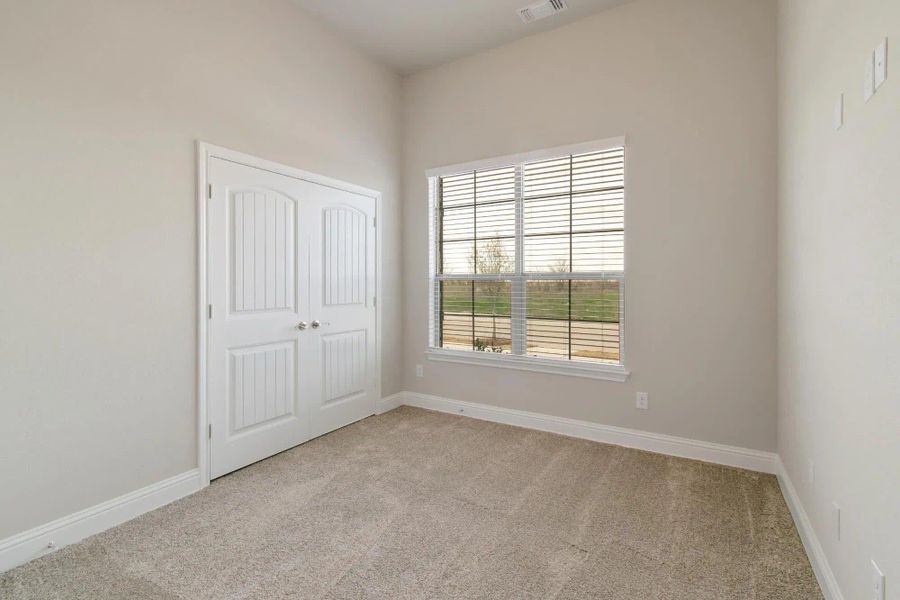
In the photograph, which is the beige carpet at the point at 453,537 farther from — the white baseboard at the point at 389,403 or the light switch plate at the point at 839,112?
the light switch plate at the point at 839,112

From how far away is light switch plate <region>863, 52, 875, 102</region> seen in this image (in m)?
1.31

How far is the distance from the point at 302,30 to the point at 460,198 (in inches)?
72.0

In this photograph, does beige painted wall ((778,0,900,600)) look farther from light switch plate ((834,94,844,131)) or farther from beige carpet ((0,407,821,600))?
beige carpet ((0,407,821,600))

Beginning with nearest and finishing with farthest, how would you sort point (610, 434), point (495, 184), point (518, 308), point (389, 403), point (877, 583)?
point (877, 583) → point (610, 434) → point (518, 308) → point (495, 184) → point (389, 403)

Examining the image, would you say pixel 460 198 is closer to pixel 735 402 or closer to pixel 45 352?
pixel 735 402

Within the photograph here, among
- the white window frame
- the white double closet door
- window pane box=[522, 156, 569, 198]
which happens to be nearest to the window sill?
the white window frame

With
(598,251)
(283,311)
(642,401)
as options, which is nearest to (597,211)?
(598,251)

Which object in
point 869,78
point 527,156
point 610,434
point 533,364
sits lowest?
point 610,434

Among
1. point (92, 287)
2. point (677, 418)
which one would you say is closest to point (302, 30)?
point (92, 287)

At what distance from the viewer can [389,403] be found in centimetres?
433

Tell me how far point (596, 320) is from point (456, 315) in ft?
4.34

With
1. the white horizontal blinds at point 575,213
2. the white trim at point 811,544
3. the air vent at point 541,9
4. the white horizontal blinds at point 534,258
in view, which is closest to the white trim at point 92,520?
the white horizontal blinds at point 534,258

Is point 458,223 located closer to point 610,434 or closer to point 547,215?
point 547,215

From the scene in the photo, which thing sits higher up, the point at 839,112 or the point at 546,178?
the point at 546,178
